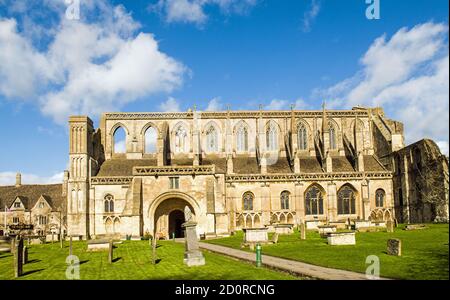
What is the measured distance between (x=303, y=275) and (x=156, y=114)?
4625 cm

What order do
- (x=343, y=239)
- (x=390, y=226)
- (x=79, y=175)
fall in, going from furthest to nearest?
(x=79, y=175), (x=390, y=226), (x=343, y=239)

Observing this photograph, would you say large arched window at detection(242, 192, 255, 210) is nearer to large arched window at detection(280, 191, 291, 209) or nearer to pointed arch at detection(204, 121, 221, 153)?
large arched window at detection(280, 191, 291, 209)

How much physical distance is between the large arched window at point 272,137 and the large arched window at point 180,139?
33.1ft

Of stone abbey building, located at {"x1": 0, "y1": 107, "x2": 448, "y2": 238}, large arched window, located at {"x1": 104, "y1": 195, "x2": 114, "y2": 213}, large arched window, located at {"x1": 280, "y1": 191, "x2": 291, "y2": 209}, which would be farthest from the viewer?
large arched window, located at {"x1": 280, "y1": 191, "x2": 291, "y2": 209}

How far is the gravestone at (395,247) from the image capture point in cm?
2177

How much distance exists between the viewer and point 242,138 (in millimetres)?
61625

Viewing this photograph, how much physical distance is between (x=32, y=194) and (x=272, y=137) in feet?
129

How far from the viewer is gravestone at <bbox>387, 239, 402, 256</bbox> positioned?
21.8 meters

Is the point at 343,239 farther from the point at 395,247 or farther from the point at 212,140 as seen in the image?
the point at 212,140

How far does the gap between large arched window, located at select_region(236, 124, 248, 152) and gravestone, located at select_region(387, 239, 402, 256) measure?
3946cm

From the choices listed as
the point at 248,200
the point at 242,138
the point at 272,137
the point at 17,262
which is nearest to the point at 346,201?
the point at 248,200

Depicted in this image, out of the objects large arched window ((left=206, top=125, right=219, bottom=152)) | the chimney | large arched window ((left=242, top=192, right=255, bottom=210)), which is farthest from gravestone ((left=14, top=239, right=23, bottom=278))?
the chimney

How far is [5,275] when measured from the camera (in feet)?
68.4

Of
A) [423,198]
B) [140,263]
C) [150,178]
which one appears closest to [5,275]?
[140,263]
